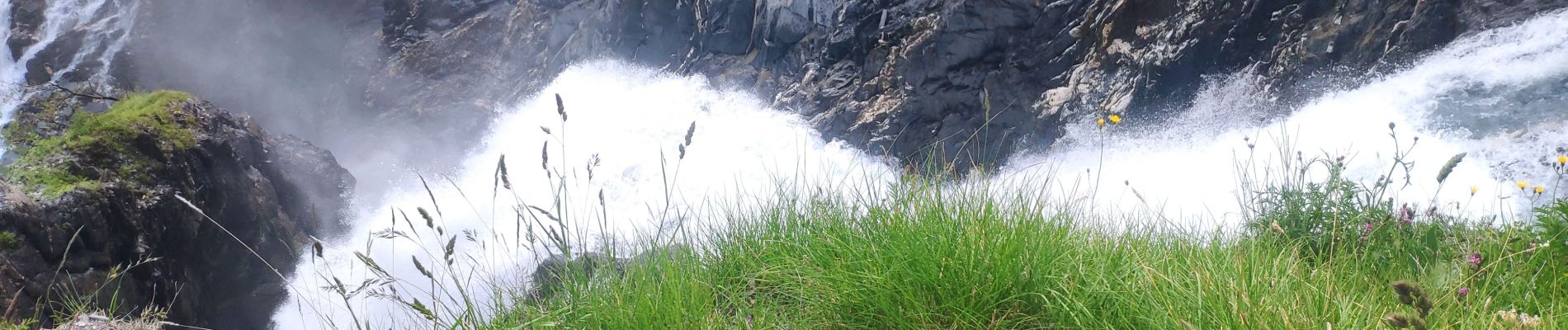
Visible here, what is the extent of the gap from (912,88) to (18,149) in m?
8.59

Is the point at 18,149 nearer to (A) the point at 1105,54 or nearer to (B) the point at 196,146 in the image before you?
(B) the point at 196,146

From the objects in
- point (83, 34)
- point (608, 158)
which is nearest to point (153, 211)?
point (608, 158)

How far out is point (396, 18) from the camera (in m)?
18.0

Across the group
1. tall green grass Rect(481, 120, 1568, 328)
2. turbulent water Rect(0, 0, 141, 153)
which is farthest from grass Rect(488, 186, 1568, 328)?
turbulent water Rect(0, 0, 141, 153)

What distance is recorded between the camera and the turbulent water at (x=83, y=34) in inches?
649

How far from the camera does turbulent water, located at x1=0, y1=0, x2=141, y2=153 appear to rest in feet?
54.1

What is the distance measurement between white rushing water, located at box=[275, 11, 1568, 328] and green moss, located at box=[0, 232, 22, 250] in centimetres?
170

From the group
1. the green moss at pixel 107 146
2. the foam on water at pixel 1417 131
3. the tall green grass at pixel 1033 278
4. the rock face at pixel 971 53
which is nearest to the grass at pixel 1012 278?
the tall green grass at pixel 1033 278

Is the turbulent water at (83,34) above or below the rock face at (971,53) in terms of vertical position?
above

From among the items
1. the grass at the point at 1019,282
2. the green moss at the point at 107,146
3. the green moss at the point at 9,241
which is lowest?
the grass at the point at 1019,282

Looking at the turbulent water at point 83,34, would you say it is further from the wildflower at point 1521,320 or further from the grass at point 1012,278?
the wildflower at point 1521,320

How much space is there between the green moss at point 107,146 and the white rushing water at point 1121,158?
175cm

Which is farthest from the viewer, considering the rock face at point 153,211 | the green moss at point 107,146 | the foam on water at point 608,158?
the foam on water at point 608,158

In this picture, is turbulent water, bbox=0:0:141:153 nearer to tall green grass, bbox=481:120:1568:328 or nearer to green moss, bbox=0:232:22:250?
green moss, bbox=0:232:22:250
